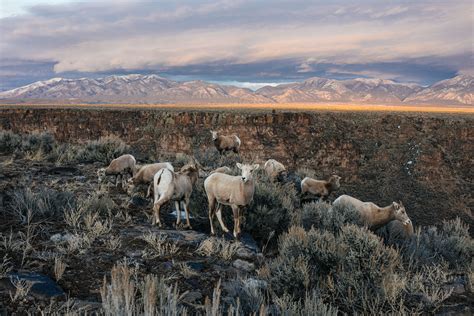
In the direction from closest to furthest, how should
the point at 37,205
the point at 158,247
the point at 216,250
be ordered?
the point at 158,247 → the point at 216,250 → the point at 37,205

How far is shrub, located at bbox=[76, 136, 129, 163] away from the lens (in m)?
14.2

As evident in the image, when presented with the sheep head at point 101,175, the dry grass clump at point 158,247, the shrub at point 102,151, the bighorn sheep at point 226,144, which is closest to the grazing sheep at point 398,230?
the dry grass clump at point 158,247

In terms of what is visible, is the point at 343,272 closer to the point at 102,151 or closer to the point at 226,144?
the point at 102,151

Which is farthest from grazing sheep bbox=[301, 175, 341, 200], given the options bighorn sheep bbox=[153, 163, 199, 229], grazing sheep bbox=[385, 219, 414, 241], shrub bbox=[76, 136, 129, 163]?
shrub bbox=[76, 136, 129, 163]

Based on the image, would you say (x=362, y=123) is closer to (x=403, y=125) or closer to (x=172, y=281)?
(x=403, y=125)

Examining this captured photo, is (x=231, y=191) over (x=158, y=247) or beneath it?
over

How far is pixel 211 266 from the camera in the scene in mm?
5918

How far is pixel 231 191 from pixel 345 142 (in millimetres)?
29705

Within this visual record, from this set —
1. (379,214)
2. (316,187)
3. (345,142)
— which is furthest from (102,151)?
(345,142)

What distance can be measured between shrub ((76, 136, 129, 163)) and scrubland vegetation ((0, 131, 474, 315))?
A: 5.14m

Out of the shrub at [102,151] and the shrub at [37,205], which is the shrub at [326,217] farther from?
the shrub at [102,151]

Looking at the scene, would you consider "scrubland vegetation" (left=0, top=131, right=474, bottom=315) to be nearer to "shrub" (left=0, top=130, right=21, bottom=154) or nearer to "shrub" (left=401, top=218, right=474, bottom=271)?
"shrub" (left=401, top=218, right=474, bottom=271)

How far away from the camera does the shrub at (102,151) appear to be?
559 inches

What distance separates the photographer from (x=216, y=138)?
23094mm
